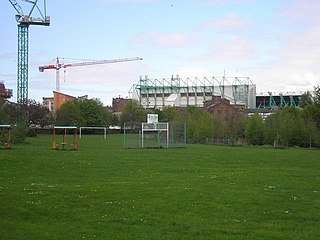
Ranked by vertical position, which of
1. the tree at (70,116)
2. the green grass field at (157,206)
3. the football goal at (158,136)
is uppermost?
the tree at (70,116)

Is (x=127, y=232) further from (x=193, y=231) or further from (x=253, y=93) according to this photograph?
(x=253, y=93)

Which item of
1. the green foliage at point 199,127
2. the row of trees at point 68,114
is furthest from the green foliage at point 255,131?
the row of trees at point 68,114

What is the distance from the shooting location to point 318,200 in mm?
15750

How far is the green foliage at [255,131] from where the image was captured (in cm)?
7850

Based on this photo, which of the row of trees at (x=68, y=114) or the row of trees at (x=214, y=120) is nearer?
the row of trees at (x=214, y=120)

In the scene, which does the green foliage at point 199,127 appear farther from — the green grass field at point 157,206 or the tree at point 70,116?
the green grass field at point 157,206

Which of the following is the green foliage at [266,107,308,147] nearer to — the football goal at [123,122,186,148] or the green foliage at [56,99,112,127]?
the football goal at [123,122,186,148]

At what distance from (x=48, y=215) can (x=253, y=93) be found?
549 feet

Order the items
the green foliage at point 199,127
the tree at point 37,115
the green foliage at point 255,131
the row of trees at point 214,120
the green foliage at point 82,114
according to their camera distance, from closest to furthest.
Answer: the row of trees at point 214,120
the green foliage at point 255,131
the green foliage at point 199,127
the tree at point 37,115
the green foliage at point 82,114

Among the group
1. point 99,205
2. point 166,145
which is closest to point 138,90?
point 166,145

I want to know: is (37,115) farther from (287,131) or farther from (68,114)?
(287,131)

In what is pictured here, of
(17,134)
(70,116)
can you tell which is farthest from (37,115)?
(17,134)

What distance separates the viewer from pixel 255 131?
78812 millimetres

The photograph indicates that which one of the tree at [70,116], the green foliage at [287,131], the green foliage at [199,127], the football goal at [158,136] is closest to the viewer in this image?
the football goal at [158,136]
